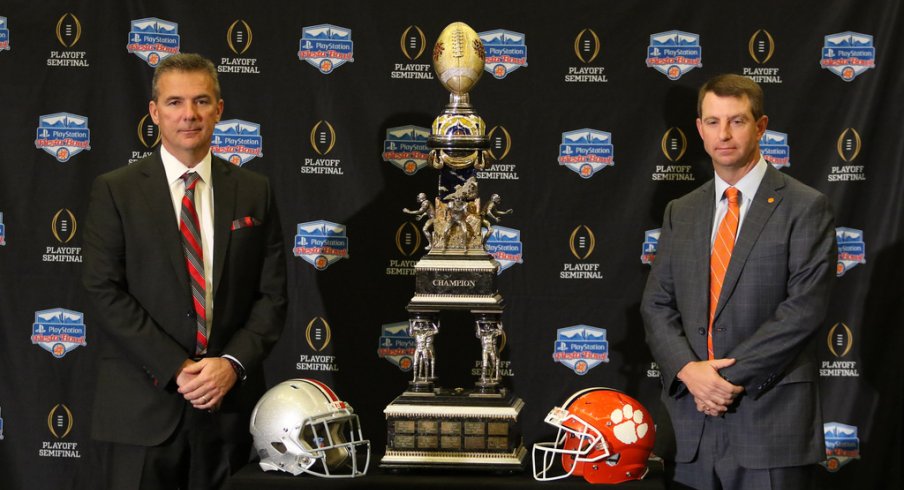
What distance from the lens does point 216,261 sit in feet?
11.7

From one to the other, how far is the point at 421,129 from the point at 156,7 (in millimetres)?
1426

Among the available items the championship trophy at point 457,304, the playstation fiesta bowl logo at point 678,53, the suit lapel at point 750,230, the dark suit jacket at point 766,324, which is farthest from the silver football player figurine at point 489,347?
the playstation fiesta bowl logo at point 678,53

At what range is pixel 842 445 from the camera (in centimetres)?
482

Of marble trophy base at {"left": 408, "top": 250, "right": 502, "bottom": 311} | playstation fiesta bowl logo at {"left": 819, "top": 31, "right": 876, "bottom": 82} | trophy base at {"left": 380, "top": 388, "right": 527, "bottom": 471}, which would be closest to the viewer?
trophy base at {"left": 380, "top": 388, "right": 527, "bottom": 471}

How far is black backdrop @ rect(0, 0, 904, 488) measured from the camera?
4801mm

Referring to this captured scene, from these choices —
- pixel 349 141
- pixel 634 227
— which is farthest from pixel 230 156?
pixel 634 227

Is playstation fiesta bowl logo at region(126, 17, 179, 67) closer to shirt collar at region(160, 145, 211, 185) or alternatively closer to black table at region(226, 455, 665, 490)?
shirt collar at region(160, 145, 211, 185)

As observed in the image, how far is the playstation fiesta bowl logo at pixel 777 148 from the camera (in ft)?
15.8

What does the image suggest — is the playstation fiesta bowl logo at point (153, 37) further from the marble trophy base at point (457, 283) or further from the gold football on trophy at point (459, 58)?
the marble trophy base at point (457, 283)

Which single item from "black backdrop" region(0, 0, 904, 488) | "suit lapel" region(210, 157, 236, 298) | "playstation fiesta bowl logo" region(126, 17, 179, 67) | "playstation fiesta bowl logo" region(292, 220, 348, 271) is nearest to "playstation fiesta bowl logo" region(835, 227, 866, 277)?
"black backdrop" region(0, 0, 904, 488)

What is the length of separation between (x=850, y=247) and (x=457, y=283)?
2066mm

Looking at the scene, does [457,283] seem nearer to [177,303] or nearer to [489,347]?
[489,347]

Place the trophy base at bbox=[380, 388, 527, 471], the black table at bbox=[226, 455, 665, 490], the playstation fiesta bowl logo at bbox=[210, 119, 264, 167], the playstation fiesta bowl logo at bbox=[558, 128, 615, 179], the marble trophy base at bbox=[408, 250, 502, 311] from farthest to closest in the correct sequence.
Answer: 1. the playstation fiesta bowl logo at bbox=[210, 119, 264, 167]
2. the playstation fiesta bowl logo at bbox=[558, 128, 615, 179]
3. the marble trophy base at bbox=[408, 250, 502, 311]
4. the trophy base at bbox=[380, 388, 527, 471]
5. the black table at bbox=[226, 455, 665, 490]

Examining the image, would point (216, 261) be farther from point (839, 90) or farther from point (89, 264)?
point (839, 90)
